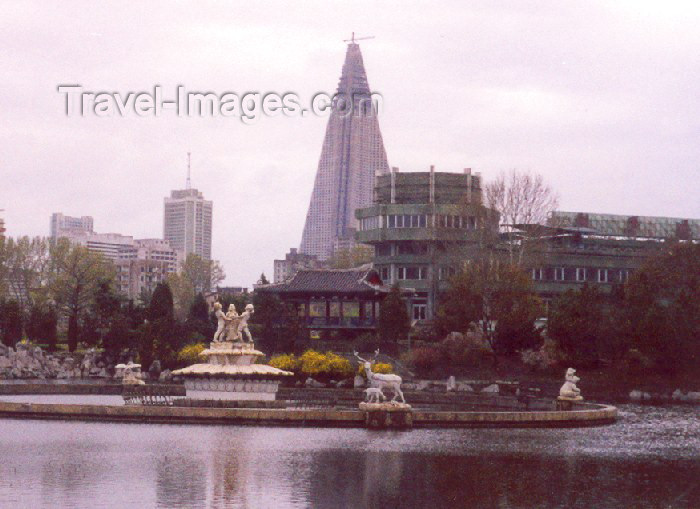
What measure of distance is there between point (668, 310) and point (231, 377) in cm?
3619

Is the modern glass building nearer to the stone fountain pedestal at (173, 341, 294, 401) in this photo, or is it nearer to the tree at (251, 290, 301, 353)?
the tree at (251, 290, 301, 353)

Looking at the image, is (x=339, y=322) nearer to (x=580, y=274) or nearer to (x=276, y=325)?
(x=276, y=325)

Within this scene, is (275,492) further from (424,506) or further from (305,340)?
(305,340)

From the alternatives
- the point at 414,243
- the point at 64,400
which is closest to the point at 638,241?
the point at 414,243

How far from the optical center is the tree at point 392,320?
9312 centimetres

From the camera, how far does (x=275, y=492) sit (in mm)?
29250

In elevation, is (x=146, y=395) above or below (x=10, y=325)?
below

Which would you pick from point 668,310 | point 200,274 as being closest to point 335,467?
point 668,310

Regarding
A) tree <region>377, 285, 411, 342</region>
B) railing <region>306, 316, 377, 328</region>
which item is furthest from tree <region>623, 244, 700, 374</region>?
railing <region>306, 316, 377, 328</region>

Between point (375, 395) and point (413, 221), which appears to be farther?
point (413, 221)

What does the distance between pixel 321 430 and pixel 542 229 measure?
66.7 meters

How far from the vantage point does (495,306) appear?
285 feet

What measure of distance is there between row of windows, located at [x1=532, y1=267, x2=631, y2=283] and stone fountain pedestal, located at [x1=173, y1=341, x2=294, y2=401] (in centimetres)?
7413

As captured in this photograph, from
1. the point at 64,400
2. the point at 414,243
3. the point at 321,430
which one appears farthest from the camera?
the point at 414,243
